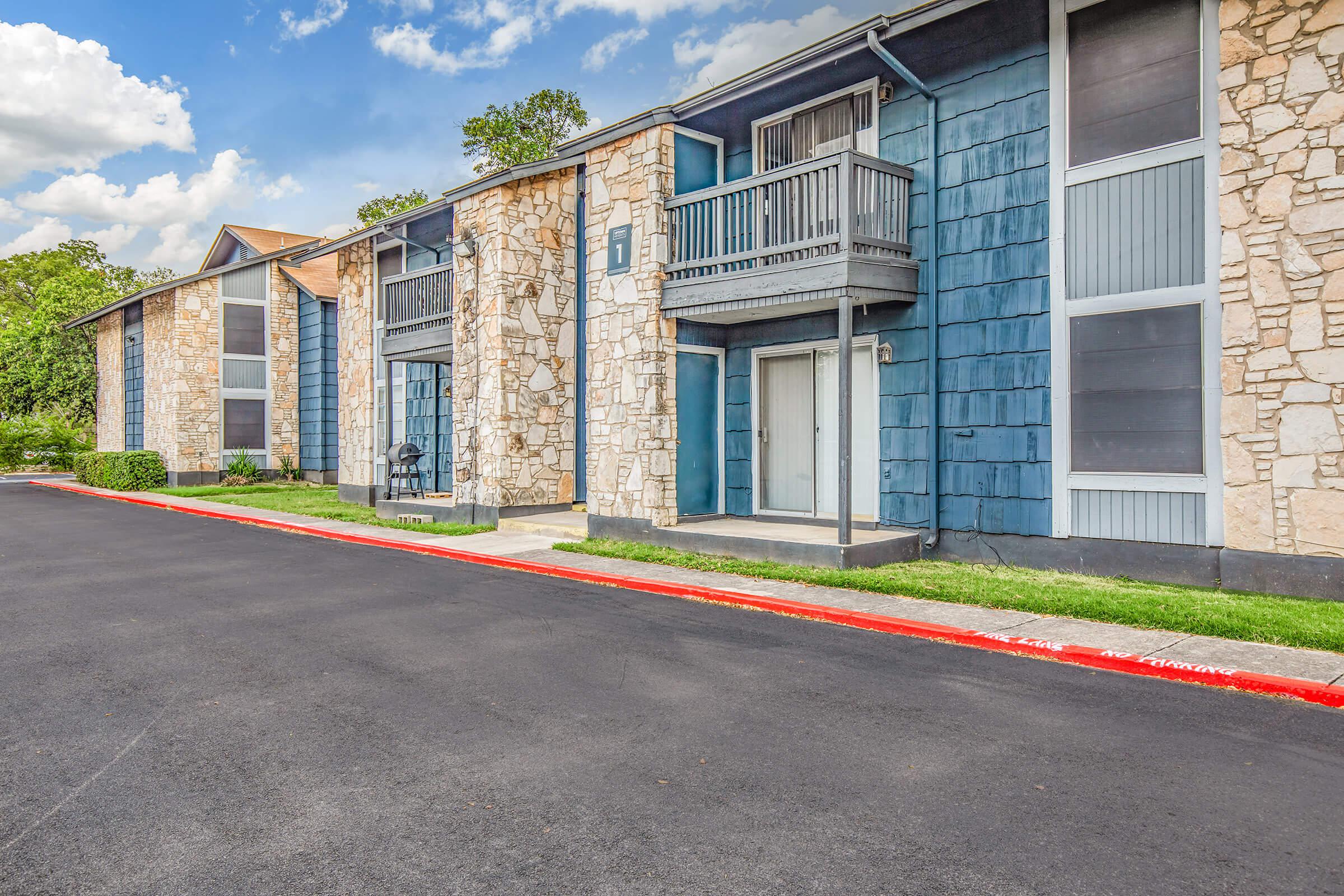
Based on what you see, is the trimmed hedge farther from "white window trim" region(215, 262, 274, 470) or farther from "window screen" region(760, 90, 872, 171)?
"window screen" region(760, 90, 872, 171)

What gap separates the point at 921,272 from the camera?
430 inches

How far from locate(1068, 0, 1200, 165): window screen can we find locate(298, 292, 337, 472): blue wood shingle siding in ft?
75.3

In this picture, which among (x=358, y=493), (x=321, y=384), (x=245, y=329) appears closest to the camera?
(x=358, y=493)

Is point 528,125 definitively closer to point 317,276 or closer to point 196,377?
point 317,276

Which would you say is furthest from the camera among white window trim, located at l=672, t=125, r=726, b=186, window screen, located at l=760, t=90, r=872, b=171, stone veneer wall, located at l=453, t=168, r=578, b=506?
stone veneer wall, located at l=453, t=168, r=578, b=506

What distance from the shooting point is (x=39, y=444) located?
35.5m

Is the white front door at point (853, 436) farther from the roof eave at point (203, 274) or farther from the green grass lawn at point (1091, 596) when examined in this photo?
the roof eave at point (203, 274)

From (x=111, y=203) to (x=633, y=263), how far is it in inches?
3728

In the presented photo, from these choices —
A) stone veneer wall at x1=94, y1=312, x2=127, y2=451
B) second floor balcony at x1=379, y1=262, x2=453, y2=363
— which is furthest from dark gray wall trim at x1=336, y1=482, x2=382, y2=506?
stone veneer wall at x1=94, y1=312, x2=127, y2=451

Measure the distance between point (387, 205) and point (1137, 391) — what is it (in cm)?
3385

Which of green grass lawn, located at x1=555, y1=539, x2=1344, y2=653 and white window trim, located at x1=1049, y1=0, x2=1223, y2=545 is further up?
white window trim, located at x1=1049, y1=0, x2=1223, y2=545

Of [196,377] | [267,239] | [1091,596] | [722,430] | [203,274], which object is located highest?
[267,239]

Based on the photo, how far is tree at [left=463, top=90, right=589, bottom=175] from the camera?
34000mm

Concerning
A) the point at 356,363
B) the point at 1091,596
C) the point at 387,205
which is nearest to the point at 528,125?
the point at 387,205
